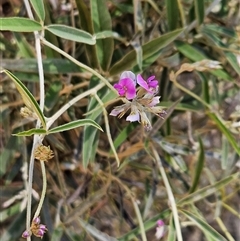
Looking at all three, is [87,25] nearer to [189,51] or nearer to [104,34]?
[104,34]

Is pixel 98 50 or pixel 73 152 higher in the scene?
pixel 98 50

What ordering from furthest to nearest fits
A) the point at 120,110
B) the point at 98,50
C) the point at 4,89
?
1. the point at 4,89
2. the point at 98,50
3. the point at 120,110

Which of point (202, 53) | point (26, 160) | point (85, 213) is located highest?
point (202, 53)

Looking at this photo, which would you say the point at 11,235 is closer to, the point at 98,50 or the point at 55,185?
the point at 55,185

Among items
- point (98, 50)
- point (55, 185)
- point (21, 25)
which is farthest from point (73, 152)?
point (21, 25)

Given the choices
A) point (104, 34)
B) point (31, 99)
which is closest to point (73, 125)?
point (31, 99)
